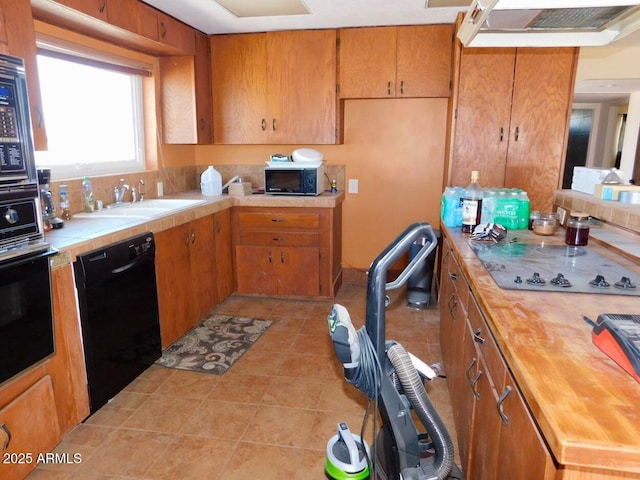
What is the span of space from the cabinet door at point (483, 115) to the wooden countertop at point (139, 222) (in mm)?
1069

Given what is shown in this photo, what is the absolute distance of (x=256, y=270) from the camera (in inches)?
150

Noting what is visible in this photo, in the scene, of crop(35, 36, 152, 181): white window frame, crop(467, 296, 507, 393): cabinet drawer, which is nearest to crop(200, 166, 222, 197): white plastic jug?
crop(35, 36, 152, 181): white window frame

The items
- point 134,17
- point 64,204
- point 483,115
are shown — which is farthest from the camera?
point 483,115

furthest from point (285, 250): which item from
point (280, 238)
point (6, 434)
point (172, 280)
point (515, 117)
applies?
point (6, 434)

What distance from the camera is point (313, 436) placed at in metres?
2.08

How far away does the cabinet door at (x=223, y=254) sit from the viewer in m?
3.53

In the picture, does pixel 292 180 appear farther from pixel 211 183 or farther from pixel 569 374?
pixel 569 374

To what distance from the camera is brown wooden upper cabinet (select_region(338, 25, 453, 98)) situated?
3.53 meters

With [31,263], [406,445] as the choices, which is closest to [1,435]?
[31,263]

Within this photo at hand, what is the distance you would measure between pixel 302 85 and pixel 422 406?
3143 millimetres

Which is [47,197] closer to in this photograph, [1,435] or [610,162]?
[1,435]

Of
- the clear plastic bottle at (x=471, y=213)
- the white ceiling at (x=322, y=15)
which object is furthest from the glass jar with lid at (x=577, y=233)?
the white ceiling at (x=322, y=15)

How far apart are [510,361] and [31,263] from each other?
5.62 feet

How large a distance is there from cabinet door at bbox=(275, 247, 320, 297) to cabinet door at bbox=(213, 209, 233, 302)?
0.41 metres
